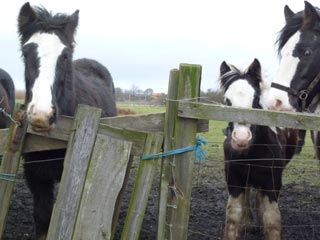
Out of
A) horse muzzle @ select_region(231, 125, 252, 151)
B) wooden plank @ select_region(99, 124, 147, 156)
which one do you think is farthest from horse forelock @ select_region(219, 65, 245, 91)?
wooden plank @ select_region(99, 124, 147, 156)

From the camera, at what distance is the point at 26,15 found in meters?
4.66

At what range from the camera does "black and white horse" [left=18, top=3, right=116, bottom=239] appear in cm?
374

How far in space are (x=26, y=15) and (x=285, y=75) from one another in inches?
99.4

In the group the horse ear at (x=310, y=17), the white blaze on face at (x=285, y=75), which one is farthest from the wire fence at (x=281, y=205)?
the horse ear at (x=310, y=17)

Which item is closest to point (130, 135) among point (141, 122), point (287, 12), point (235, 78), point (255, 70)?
point (141, 122)

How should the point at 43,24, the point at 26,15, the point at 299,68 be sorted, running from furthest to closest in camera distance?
the point at 299,68 → the point at 26,15 → the point at 43,24

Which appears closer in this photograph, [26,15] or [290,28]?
[26,15]

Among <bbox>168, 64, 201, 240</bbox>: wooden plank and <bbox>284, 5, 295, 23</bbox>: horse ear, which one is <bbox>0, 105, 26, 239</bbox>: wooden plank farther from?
<bbox>284, 5, 295, 23</bbox>: horse ear

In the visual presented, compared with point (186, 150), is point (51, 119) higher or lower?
higher

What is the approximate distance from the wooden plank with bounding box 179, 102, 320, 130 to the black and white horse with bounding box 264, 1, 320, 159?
2.98 ft

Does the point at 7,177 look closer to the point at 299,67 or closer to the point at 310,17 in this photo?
the point at 299,67

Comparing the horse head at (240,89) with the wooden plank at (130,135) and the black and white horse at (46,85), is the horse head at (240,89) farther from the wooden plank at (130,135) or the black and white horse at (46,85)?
the black and white horse at (46,85)

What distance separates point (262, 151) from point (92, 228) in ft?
8.82

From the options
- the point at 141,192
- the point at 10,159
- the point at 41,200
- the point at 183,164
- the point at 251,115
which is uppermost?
the point at 251,115
